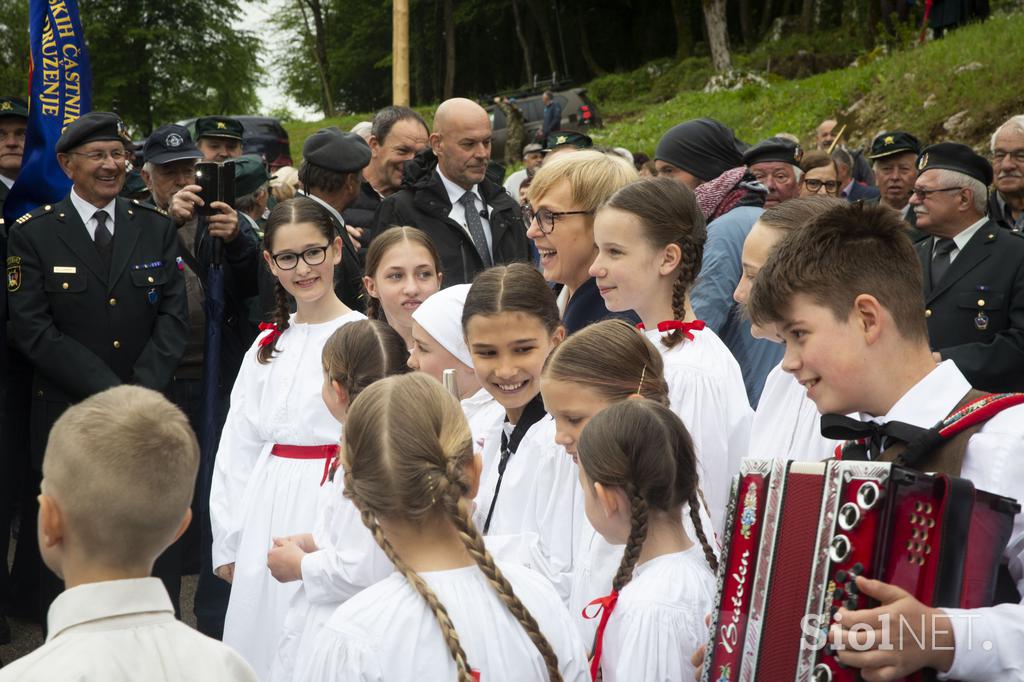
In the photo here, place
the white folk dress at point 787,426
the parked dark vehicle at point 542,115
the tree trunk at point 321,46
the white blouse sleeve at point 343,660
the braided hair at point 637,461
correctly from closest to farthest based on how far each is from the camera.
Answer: the white blouse sleeve at point 343,660 → the braided hair at point 637,461 → the white folk dress at point 787,426 → the parked dark vehicle at point 542,115 → the tree trunk at point 321,46

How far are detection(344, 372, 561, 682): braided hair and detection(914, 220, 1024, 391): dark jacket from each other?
353 centimetres

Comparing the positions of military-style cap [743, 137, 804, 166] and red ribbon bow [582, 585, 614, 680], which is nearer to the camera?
red ribbon bow [582, 585, 614, 680]

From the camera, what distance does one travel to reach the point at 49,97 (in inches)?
274

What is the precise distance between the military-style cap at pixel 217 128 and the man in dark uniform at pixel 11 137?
4.13 ft

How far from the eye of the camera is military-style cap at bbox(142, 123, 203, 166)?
286 inches

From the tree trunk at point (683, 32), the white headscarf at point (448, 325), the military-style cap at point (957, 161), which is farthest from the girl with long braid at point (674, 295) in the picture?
the tree trunk at point (683, 32)

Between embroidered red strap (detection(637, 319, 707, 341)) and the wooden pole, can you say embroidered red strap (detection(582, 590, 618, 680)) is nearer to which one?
embroidered red strap (detection(637, 319, 707, 341))

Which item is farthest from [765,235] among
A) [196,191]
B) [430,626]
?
[196,191]

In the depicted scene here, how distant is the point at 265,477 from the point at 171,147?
3453 mm

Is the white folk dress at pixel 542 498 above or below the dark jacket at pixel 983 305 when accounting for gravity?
below

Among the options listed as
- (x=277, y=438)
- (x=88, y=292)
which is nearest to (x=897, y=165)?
(x=277, y=438)

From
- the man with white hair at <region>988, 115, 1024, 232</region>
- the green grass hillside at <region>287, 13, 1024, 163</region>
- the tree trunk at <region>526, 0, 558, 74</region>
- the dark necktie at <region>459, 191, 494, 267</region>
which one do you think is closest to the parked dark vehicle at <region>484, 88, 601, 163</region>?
the green grass hillside at <region>287, 13, 1024, 163</region>

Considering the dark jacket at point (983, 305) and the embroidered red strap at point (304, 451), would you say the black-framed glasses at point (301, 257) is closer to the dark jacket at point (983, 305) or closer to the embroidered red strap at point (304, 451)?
the embroidered red strap at point (304, 451)

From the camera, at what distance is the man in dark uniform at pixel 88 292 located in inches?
231
